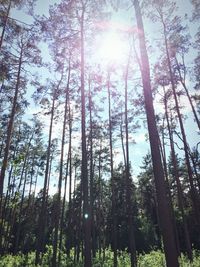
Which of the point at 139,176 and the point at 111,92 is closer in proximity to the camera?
the point at 111,92

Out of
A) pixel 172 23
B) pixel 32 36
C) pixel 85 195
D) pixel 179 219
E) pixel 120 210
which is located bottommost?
pixel 85 195

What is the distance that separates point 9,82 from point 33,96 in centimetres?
230

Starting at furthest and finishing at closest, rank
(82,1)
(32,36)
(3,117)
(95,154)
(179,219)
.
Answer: (179,219)
(95,154)
(3,117)
(32,36)
(82,1)

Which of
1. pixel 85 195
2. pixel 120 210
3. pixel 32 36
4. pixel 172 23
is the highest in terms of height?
pixel 172 23

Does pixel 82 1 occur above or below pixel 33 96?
above

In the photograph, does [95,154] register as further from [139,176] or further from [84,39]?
[139,176]

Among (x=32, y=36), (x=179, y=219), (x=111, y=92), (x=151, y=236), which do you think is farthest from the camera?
(x=151, y=236)

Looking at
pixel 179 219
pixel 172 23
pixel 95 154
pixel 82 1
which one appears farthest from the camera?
pixel 179 219

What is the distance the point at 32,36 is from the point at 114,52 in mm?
5550

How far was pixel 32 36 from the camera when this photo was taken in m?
16.1

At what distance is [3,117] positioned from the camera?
24.0 meters

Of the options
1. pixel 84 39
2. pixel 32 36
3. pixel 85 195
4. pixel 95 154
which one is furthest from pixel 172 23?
pixel 95 154

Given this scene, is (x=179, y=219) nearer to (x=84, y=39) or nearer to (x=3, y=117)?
(x=3, y=117)

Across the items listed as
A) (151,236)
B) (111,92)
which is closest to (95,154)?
(111,92)
